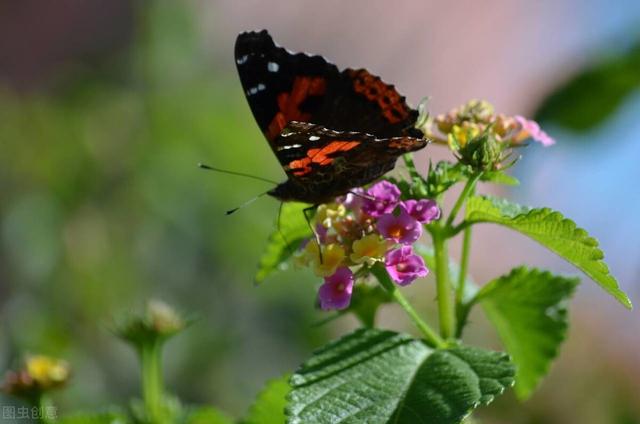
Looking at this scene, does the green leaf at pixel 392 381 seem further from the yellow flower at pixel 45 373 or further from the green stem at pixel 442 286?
the yellow flower at pixel 45 373

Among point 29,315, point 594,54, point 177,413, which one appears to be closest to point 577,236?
point 177,413

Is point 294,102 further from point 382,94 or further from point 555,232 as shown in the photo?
point 555,232

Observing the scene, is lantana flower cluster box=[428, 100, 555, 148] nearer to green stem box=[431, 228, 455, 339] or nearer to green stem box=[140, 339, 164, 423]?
green stem box=[431, 228, 455, 339]

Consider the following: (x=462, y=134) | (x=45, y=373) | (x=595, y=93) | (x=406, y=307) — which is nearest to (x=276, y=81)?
(x=462, y=134)

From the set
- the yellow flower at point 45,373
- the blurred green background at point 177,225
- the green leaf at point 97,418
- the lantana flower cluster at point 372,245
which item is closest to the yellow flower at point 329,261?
the lantana flower cluster at point 372,245

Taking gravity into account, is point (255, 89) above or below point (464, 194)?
above

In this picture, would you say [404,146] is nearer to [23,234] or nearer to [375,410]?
[375,410]
